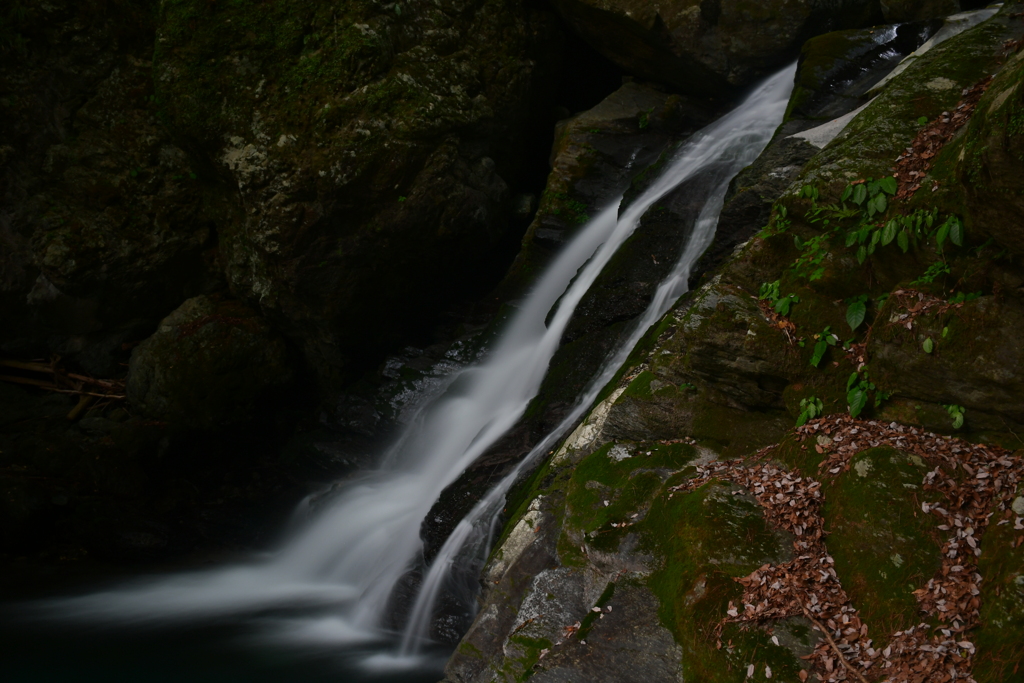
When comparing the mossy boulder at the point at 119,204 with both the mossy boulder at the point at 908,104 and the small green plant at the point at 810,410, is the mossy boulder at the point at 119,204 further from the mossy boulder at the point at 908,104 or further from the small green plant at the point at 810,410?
the small green plant at the point at 810,410

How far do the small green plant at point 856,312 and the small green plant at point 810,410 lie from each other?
555 mm

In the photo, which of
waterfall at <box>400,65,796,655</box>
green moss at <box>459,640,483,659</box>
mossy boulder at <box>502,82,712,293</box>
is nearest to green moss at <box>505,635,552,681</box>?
green moss at <box>459,640,483,659</box>

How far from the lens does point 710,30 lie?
934 cm

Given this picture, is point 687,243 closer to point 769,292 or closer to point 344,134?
point 769,292

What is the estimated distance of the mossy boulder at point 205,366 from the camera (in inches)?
373

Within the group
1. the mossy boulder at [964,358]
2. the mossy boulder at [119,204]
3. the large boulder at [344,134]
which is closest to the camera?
the mossy boulder at [964,358]

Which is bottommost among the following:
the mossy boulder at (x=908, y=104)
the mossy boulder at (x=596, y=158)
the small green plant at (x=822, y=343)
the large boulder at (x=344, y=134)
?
the small green plant at (x=822, y=343)

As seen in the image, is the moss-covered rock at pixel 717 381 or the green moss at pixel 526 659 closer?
the green moss at pixel 526 659

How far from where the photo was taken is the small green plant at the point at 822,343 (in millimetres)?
4367

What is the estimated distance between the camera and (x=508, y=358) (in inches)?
348

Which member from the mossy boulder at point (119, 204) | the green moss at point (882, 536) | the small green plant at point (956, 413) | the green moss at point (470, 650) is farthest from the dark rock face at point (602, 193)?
the mossy boulder at point (119, 204)

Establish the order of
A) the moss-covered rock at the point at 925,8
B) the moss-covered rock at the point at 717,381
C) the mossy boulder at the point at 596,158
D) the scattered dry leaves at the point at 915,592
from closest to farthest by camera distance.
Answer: the scattered dry leaves at the point at 915,592 → the moss-covered rock at the point at 717,381 → the moss-covered rock at the point at 925,8 → the mossy boulder at the point at 596,158

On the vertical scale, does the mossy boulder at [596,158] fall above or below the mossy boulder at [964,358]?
above

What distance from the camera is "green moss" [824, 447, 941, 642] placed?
317 cm
